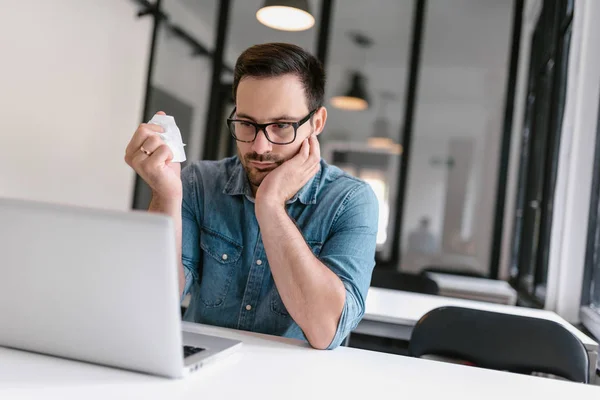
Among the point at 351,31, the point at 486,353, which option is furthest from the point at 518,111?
the point at 486,353

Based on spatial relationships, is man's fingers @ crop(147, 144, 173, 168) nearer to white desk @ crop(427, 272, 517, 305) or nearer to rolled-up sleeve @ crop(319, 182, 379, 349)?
rolled-up sleeve @ crop(319, 182, 379, 349)

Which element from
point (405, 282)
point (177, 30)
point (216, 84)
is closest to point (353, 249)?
point (405, 282)

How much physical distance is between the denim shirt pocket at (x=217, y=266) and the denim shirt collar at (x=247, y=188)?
0.42 ft

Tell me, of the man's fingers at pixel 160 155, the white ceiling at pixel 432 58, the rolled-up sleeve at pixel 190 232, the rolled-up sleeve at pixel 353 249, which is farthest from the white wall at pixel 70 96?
the rolled-up sleeve at pixel 353 249

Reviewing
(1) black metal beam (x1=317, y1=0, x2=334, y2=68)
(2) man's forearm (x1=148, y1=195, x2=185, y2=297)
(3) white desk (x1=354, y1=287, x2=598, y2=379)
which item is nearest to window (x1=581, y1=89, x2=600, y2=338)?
(3) white desk (x1=354, y1=287, x2=598, y2=379)

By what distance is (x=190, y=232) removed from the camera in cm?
147

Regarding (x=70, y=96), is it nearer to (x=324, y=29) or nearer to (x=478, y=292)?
(x=324, y=29)

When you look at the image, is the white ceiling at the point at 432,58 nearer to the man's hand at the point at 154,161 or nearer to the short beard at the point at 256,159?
the short beard at the point at 256,159

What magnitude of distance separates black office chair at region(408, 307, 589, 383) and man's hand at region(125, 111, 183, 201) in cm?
75

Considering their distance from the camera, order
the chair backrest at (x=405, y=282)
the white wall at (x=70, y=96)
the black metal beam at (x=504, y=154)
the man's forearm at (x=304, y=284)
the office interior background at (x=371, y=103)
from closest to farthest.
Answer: the man's forearm at (x=304, y=284) < the chair backrest at (x=405, y=282) < the white wall at (x=70, y=96) < the office interior background at (x=371, y=103) < the black metal beam at (x=504, y=154)

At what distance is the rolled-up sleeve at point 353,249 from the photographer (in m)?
1.25

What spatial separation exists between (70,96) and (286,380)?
392 centimetres

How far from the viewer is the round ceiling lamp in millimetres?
3457

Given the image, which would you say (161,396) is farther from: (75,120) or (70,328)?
(75,120)
